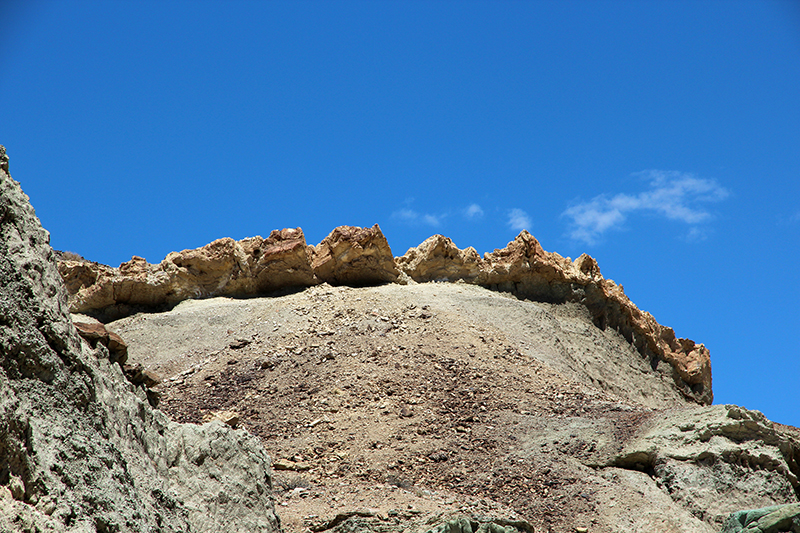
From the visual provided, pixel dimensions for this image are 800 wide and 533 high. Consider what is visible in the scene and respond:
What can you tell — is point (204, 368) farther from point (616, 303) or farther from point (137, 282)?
point (616, 303)

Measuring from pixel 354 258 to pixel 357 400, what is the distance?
810cm

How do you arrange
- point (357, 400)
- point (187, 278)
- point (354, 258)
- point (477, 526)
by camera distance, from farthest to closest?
point (187, 278)
point (354, 258)
point (357, 400)
point (477, 526)

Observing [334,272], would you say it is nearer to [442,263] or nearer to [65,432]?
[442,263]

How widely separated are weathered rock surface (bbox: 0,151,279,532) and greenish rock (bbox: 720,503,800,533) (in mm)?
5451

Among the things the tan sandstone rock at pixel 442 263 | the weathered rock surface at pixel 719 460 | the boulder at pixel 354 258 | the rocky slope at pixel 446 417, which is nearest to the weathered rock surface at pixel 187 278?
the boulder at pixel 354 258

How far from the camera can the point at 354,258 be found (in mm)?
21969

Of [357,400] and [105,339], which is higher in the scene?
[357,400]

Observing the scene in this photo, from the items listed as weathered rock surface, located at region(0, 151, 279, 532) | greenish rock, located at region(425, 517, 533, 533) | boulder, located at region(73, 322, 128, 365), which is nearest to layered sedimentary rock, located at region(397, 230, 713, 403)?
greenish rock, located at region(425, 517, 533, 533)

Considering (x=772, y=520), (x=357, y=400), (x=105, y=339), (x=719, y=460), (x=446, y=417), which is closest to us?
(x=105, y=339)

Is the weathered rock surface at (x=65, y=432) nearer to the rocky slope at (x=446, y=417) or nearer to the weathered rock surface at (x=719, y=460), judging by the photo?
the rocky slope at (x=446, y=417)

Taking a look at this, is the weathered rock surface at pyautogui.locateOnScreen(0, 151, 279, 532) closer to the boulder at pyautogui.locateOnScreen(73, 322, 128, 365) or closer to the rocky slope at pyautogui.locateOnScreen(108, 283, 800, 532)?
the boulder at pyautogui.locateOnScreen(73, 322, 128, 365)

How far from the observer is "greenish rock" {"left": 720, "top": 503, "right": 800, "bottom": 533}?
26.8ft

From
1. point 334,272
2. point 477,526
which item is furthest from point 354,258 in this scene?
point 477,526

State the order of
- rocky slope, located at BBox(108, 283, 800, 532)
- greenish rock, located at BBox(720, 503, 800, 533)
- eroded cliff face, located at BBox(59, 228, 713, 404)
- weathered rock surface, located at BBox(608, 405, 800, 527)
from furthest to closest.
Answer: eroded cliff face, located at BBox(59, 228, 713, 404) < weathered rock surface, located at BBox(608, 405, 800, 527) < rocky slope, located at BBox(108, 283, 800, 532) < greenish rock, located at BBox(720, 503, 800, 533)
